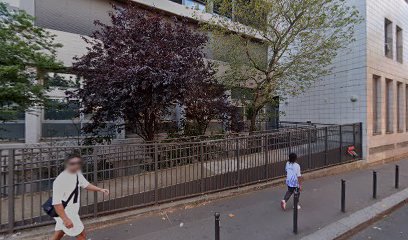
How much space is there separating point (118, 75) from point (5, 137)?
5.15m

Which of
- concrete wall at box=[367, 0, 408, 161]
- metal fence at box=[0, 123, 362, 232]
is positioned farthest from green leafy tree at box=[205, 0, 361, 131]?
metal fence at box=[0, 123, 362, 232]

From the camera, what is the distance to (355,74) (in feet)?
42.0

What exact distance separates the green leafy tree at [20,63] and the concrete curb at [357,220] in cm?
577

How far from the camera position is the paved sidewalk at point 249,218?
5047 mm

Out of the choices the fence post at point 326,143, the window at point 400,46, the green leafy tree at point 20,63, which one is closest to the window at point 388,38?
the window at point 400,46

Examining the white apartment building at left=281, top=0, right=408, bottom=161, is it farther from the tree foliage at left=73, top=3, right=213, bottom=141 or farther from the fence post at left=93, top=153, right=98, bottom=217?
the fence post at left=93, top=153, right=98, bottom=217

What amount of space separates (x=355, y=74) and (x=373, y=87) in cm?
121

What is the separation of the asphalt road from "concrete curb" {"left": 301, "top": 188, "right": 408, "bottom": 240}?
117mm

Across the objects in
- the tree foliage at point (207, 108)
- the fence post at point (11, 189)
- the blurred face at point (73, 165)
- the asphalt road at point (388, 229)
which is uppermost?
the tree foliage at point (207, 108)

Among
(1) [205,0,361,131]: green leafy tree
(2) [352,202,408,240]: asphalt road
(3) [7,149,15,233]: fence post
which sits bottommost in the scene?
(2) [352,202,408,240]: asphalt road

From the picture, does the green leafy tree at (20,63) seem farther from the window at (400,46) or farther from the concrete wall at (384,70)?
the window at (400,46)

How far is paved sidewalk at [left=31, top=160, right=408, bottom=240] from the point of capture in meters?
5.05

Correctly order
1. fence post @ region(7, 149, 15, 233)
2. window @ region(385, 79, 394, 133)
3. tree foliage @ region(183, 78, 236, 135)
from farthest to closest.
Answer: window @ region(385, 79, 394, 133) → tree foliage @ region(183, 78, 236, 135) → fence post @ region(7, 149, 15, 233)

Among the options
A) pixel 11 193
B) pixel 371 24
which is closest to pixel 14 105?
pixel 11 193
